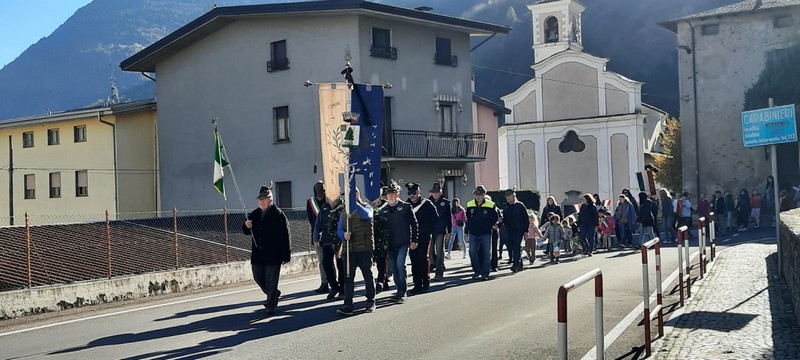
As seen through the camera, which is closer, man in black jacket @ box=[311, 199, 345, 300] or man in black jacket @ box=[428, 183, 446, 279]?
man in black jacket @ box=[311, 199, 345, 300]

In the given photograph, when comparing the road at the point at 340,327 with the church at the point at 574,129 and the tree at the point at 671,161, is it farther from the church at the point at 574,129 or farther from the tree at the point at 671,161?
the church at the point at 574,129

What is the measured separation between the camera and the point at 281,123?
118 feet

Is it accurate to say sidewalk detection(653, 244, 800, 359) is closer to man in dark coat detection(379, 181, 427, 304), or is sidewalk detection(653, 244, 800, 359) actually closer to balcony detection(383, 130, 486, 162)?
man in dark coat detection(379, 181, 427, 304)

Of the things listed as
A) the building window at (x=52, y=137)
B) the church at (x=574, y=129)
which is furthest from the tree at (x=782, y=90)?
the building window at (x=52, y=137)

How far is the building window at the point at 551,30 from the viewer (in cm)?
6588

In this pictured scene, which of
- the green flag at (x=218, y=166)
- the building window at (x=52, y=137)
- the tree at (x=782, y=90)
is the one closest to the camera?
the green flag at (x=218, y=166)

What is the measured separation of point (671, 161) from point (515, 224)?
40.7 meters

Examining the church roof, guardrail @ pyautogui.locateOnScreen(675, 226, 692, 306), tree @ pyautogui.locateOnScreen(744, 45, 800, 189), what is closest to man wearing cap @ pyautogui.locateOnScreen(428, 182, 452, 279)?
guardrail @ pyautogui.locateOnScreen(675, 226, 692, 306)

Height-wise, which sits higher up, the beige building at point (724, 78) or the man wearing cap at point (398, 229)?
the beige building at point (724, 78)

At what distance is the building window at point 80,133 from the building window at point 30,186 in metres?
4.20

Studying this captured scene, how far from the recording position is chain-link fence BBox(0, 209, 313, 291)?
15.5 metres

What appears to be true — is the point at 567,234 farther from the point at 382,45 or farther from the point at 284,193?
the point at 284,193

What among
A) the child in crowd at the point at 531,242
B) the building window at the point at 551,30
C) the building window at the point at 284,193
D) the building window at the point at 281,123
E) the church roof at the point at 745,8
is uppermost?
the building window at the point at 551,30

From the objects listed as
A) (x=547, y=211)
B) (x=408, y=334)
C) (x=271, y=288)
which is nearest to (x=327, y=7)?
(x=547, y=211)
